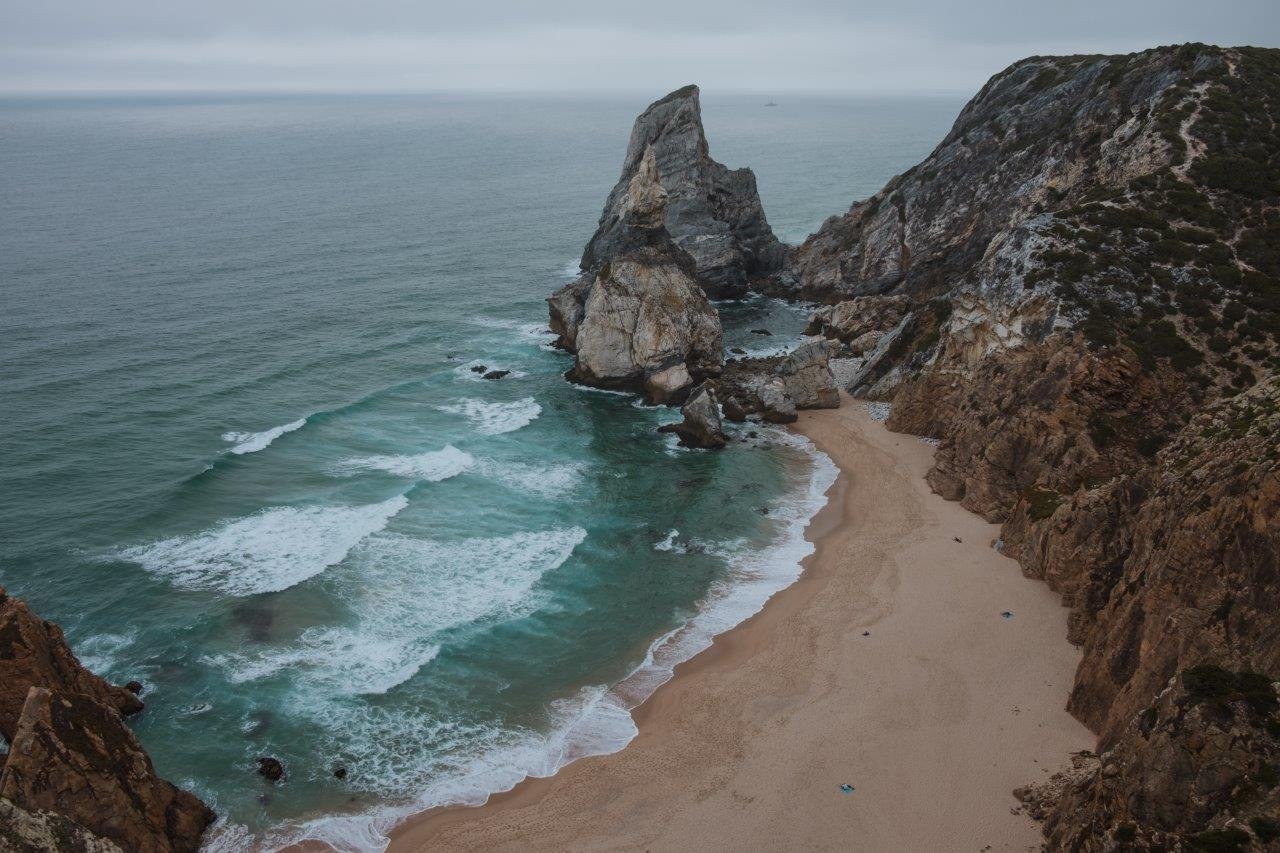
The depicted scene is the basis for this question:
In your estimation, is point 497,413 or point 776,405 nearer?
point 776,405

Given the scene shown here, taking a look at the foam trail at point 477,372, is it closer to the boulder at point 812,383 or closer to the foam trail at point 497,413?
the foam trail at point 497,413

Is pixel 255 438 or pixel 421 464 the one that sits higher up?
pixel 255 438

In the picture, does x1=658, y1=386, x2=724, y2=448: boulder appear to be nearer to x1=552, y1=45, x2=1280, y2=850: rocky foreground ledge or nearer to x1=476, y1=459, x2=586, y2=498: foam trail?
x1=552, y1=45, x2=1280, y2=850: rocky foreground ledge

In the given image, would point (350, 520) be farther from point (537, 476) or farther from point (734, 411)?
point (734, 411)

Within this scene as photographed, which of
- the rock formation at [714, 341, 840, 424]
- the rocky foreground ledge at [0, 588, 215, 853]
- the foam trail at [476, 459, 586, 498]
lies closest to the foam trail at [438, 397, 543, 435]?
the foam trail at [476, 459, 586, 498]

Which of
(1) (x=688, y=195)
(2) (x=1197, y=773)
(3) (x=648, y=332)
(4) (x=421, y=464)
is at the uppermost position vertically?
(1) (x=688, y=195)

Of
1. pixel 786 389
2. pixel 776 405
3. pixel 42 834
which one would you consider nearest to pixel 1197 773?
pixel 42 834

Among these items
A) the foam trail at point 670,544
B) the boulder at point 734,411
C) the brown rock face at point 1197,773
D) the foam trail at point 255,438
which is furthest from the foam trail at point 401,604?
the brown rock face at point 1197,773

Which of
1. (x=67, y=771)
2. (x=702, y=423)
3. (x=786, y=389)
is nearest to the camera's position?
(x=67, y=771)
